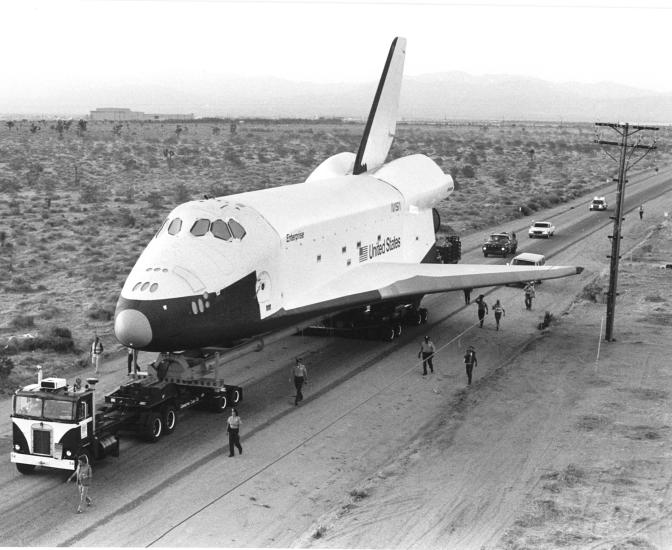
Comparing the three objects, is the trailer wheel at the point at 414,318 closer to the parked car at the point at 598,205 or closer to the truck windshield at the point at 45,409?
the truck windshield at the point at 45,409

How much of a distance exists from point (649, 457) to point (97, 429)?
12720mm

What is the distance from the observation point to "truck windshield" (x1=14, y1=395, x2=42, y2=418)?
1764 centimetres

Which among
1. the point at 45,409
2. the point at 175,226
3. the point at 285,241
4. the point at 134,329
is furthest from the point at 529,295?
the point at 45,409

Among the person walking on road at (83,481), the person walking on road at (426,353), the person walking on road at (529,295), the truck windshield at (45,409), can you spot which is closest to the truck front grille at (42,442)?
the truck windshield at (45,409)

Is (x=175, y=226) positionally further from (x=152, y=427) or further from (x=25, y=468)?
(x=25, y=468)

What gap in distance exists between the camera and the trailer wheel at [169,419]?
20453 millimetres

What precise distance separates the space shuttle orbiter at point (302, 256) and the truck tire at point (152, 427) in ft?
5.58

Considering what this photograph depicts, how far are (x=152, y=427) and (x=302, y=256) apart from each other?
7159 millimetres

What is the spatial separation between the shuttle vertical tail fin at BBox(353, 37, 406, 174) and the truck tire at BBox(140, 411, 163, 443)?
16248 millimetres

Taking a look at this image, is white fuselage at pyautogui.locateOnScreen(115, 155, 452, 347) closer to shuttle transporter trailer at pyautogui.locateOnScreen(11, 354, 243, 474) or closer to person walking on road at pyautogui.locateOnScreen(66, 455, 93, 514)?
shuttle transporter trailer at pyautogui.locateOnScreen(11, 354, 243, 474)

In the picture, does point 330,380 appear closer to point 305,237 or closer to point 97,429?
point 305,237

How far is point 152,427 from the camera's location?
65.3ft

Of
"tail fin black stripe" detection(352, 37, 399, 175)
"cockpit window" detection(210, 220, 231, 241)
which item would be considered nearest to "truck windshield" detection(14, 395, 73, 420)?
"cockpit window" detection(210, 220, 231, 241)

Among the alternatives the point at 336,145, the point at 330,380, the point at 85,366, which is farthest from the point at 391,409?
the point at 336,145
